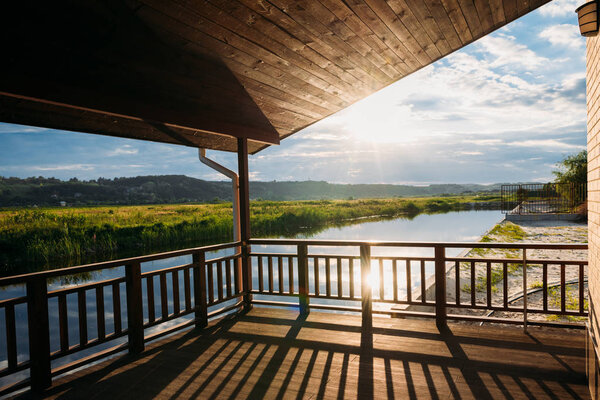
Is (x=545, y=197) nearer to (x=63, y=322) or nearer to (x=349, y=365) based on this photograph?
(x=349, y=365)

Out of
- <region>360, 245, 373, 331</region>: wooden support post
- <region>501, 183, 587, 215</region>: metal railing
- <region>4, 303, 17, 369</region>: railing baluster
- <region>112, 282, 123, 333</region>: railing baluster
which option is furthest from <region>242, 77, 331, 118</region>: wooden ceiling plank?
<region>501, 183, 587, 215</region>: metal railing

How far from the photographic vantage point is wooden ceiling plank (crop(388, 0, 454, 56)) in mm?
2738

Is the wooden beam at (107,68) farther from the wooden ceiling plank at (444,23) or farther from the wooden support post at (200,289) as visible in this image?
the wooden ceiling plank at (444,23)

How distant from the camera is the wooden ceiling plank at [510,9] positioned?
2914 mm

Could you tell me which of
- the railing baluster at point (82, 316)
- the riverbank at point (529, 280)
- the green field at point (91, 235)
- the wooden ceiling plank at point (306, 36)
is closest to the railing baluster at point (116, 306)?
the railing baluster at point (82, 316)

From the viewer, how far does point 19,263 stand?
14.2 meters

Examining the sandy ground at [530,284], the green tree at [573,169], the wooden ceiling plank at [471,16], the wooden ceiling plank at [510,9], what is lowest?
the sandy ground at [530,284]

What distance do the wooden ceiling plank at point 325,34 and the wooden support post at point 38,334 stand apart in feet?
9.26

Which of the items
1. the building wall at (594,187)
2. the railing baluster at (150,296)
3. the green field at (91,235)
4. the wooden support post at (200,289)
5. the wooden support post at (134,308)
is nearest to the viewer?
the building wall at (594,187)

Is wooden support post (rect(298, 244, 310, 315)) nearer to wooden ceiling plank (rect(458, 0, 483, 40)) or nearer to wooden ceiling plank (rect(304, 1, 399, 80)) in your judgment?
wooden ceiling plank (rect(304, 1, 399, 80))

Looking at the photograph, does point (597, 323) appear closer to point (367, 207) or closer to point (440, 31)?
point (440, 31)

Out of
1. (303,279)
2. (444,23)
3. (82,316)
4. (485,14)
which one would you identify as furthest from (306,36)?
(82,316)

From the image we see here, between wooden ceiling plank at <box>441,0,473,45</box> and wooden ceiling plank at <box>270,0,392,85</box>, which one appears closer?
wooden ceiling plank at <box>270,0,392,85</box>

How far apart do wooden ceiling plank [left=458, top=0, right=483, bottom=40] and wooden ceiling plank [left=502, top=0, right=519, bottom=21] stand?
220 mm
